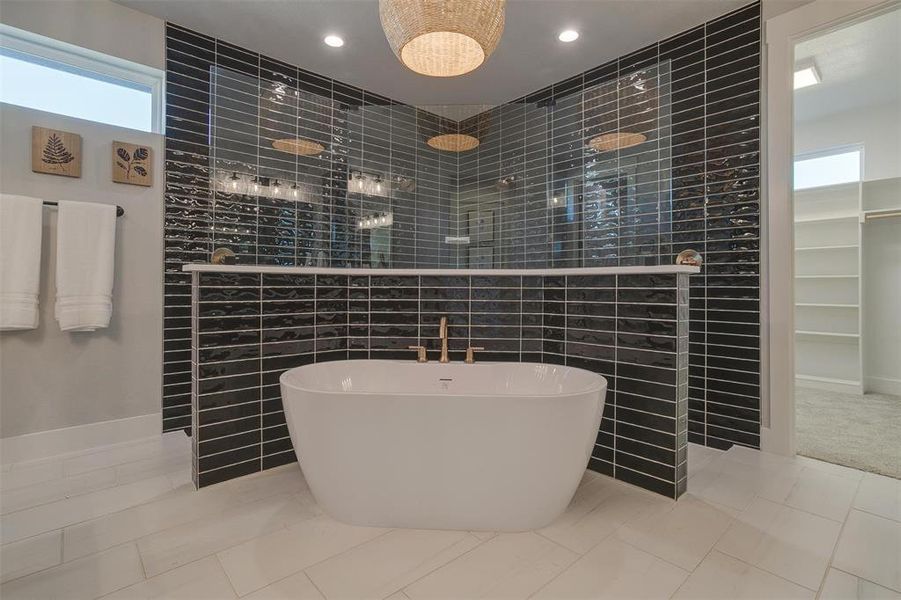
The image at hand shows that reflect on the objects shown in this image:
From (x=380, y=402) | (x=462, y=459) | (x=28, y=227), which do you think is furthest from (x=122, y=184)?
(x=462, y=459)

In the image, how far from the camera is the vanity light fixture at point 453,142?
278cm

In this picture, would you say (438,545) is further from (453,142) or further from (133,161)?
(133,161)

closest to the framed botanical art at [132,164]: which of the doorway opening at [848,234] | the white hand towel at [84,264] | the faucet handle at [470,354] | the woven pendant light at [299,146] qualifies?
the white hand towel at [84,264]

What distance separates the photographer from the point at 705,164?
264 cm

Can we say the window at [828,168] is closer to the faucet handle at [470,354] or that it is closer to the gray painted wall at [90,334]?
the faucet handle at [470,354]

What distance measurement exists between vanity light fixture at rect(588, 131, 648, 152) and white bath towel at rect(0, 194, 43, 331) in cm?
327

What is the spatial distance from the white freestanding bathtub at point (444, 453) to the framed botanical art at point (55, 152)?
2033mm

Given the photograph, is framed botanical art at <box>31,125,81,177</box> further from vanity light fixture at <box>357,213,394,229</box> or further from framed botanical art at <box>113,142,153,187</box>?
vanity light fixture at <box>357,213,394,229</box>

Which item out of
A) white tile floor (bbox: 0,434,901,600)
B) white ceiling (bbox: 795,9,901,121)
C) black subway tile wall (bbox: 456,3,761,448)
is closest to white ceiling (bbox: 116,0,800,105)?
black subway tile wall (bbox: 456,3,761,448)

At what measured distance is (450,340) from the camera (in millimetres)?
2436

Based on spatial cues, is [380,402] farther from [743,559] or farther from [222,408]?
[743,559]

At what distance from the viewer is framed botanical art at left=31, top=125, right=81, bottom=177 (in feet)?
7.44

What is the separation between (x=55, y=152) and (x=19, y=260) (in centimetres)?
65

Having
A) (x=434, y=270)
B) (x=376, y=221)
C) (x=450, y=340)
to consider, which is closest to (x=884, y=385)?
(x=450, y=340)
